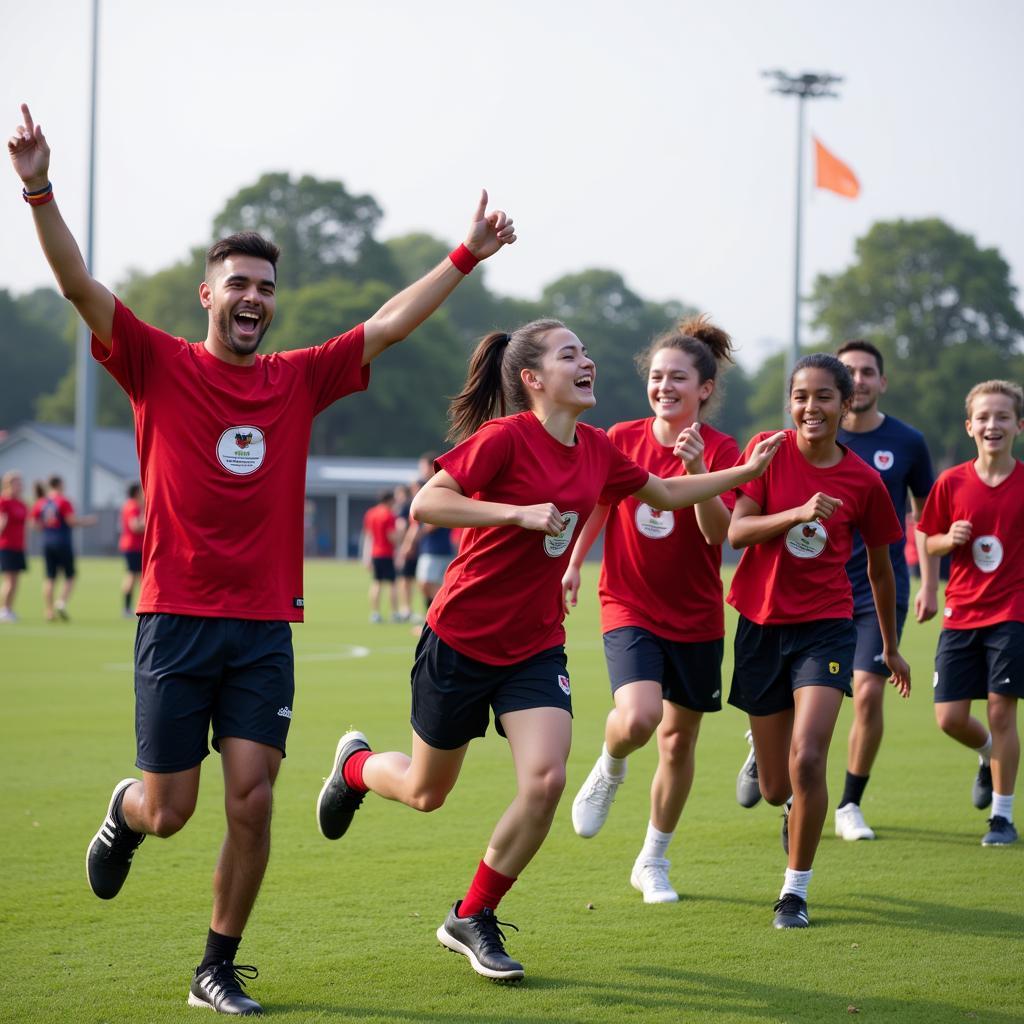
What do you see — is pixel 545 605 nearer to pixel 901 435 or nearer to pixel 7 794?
pixel 901 435

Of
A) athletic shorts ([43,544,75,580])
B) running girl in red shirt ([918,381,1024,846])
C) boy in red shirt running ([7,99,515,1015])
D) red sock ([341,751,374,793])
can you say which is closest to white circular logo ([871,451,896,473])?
running girl in red shirt ([918,381,1024,846])

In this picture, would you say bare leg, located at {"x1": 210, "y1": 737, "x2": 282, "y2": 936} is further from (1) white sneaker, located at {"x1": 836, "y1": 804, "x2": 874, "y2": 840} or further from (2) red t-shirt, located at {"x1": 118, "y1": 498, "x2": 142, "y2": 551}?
(2) red t-shirt, located at {"x1": 118, "y1": 498, "x2": 142, "y2": 551}

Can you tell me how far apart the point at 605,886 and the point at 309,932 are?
150cm

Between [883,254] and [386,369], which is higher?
[883,254]

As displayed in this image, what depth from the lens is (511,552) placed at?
17.4 feet

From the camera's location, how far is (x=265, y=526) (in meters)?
4.92

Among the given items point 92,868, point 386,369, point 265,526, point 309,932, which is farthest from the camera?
point 386,369

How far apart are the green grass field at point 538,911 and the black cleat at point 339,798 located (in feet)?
1.07

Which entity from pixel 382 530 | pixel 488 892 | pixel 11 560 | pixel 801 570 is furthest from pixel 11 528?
pixel 488 892

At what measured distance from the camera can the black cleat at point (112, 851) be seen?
520 centimetres

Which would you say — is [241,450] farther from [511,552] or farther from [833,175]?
[833,175]

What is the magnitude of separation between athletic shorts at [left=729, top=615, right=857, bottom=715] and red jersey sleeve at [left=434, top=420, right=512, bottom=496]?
1.76m

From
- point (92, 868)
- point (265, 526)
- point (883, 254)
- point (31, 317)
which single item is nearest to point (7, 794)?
point (92, 868)

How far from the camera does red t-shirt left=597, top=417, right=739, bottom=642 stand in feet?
21.0
